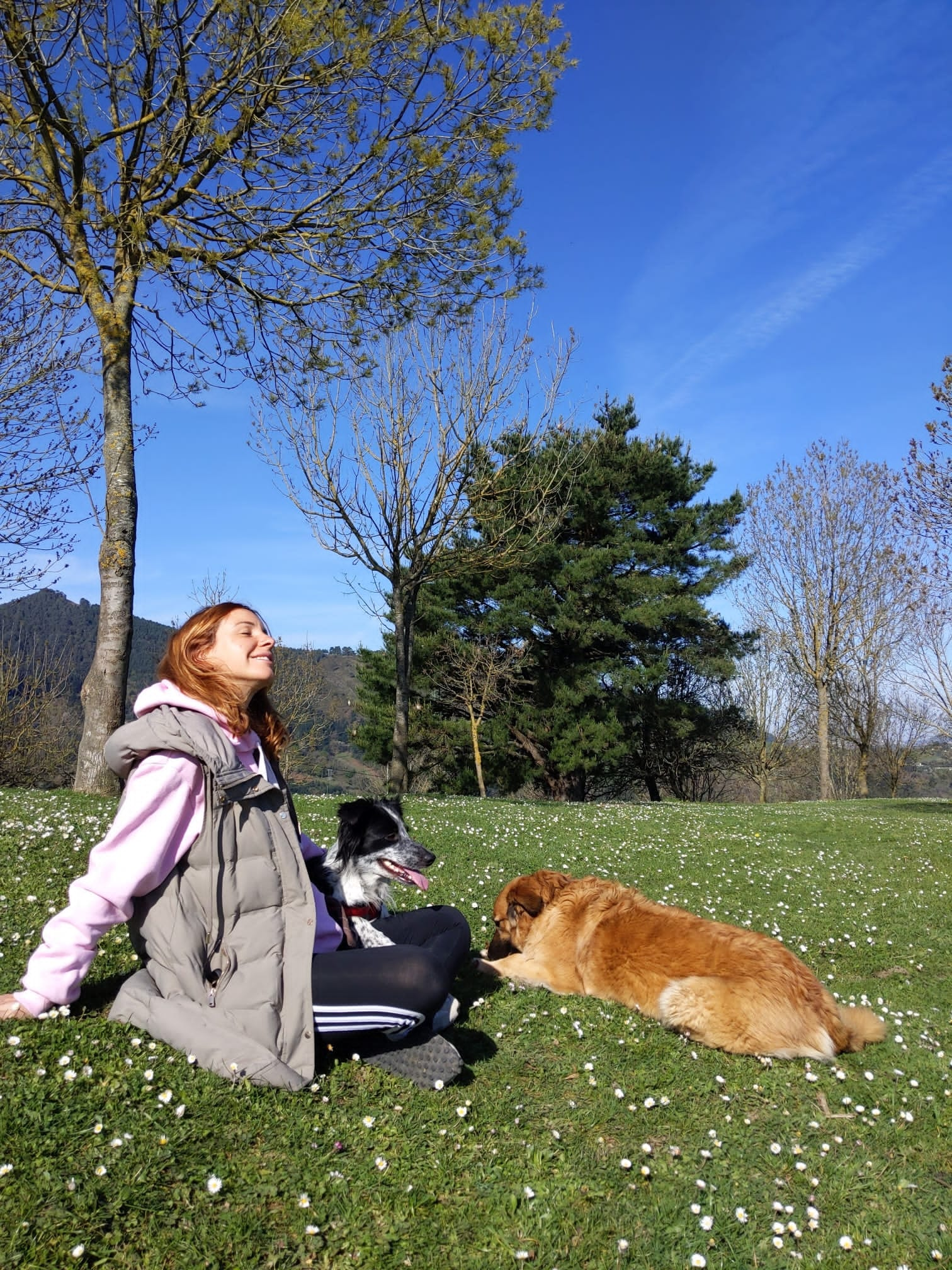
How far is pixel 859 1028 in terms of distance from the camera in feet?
18.1

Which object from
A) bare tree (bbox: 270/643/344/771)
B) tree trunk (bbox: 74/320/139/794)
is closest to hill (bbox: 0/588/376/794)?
bare tree (bbox: 270/643/344/771)

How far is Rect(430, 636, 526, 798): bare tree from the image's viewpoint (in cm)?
3362

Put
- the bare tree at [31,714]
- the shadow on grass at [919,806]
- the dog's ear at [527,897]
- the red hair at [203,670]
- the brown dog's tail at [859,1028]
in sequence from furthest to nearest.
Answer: the bare tree at [31,714] → the shadow on grass at [919,806] → the dog's ear at [527,897] → the brown dog's tail at [859,1028] → the red hair at [203,670]

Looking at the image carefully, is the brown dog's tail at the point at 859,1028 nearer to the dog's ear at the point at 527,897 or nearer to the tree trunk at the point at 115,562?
the dog's ear at the point at 527,897

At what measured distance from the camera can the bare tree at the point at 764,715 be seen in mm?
41062

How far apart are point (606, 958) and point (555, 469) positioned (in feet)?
59.4

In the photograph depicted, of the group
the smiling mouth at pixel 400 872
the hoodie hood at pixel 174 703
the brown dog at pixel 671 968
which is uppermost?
the hoodie hood at pixel 174 703

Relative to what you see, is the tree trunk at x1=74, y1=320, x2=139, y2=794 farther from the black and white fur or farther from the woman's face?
the woman's face

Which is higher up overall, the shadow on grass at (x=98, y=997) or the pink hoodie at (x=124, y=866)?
the pink hoodie at (x=124, y=866)

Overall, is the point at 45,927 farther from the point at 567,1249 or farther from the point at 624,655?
the point at 624,655

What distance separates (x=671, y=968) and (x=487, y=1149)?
7.04ft

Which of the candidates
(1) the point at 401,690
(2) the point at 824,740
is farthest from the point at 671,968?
(2) the point at 824,740

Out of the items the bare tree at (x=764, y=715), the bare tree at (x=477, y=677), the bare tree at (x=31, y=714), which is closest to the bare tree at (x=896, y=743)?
the bare tree at (x=764, y=715)

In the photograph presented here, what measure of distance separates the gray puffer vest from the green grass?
164 mm
